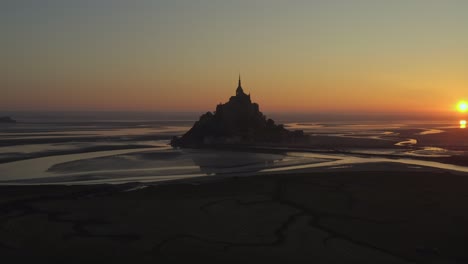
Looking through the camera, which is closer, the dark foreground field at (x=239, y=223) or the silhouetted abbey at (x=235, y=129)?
the dark foreground field at (x=239, y=223)

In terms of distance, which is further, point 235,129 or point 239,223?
point 235,129

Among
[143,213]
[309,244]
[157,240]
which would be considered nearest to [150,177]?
[143,213]

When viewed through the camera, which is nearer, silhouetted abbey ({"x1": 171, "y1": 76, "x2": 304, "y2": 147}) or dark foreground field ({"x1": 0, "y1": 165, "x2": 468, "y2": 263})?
dark foreground field ({"x1": 0, "y1": 165, "x2": 468, "y2": 263})

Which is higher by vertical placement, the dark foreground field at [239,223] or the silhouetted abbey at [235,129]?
the silhouetted abbey at [235,129]

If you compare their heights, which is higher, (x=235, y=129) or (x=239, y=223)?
(x=235, y=129)
